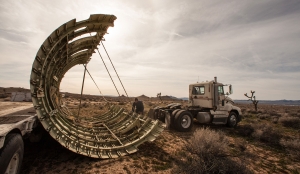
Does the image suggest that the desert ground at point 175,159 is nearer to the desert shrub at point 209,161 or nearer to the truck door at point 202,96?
the desert shrub at point 209,161

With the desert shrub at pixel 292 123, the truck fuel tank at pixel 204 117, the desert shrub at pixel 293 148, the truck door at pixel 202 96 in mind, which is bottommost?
the desert shrub at pixel 293 148

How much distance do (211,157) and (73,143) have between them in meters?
4.20

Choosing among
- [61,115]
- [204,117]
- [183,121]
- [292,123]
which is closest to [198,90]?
[204,117]

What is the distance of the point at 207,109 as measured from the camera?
1191cm

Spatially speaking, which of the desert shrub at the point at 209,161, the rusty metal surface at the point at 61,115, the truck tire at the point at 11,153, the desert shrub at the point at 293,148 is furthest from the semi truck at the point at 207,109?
the truck tire at the point at 11,153

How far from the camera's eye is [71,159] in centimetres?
520

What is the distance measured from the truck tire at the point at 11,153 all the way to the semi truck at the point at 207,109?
787 centimetres

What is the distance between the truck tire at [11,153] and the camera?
9.69 ft

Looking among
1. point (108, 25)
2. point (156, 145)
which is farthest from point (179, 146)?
point (108, 25)

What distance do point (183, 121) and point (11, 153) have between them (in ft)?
28.0

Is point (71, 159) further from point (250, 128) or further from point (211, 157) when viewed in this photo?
point (250, 128)

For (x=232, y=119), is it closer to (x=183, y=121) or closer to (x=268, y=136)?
(x=268, y=136)

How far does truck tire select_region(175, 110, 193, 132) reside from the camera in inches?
388

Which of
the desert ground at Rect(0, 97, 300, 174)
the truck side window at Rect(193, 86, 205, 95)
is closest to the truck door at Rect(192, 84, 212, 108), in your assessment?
the truck side window at Rect(193, 86, 205, 95)
